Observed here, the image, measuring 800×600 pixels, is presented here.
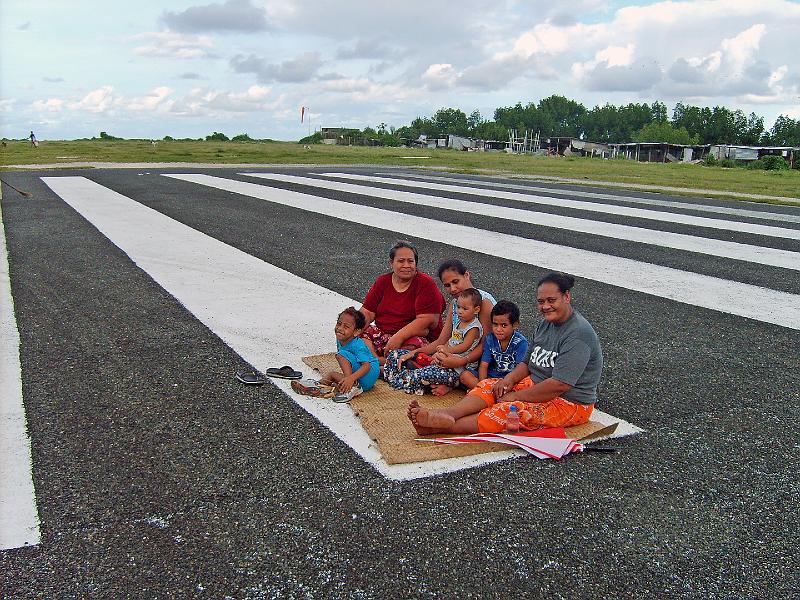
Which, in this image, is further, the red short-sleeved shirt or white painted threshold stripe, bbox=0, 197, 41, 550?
the red short-sleeved shirt

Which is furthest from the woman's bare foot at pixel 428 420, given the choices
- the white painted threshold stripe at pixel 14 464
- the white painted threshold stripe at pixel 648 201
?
the white painted threshold stripe at pixel 648 201

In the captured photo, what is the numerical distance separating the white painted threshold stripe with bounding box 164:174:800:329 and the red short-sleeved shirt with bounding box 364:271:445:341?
123 inches

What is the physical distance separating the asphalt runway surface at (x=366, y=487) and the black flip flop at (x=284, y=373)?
12 cm

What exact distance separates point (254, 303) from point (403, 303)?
202 centimetres

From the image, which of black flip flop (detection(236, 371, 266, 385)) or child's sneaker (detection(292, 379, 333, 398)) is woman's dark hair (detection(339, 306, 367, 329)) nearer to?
child's sneaker (detection(292, 379, 333, 398))

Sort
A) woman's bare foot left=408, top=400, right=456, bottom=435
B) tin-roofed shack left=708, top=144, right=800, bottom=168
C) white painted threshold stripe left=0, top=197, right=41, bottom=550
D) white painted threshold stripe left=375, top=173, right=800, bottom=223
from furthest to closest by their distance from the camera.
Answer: tin-roofed shack left=708, top=144, right=800, bottom=168 → white painted threshold stripe left=375, top=173, right=800, bottom=223 → woman's bare foot left=408, top=400, right=456, bottom=435 → white painted threshold stripe left=0, top=197, right=41, bottom=550

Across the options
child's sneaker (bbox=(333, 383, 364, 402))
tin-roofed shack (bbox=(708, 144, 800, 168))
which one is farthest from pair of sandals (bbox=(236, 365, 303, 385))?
tin-roofed shack (bbox=(708, 144, 800, 168))

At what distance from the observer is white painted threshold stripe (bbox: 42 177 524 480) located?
3.96 meters

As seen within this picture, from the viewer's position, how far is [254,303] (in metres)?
6.63

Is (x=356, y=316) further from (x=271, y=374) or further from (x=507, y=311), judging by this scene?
(x=507, y=311)

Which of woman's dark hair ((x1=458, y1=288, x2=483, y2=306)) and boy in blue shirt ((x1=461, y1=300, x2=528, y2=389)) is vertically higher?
woman's dark hair ((x1=458, y1=288, x2=483, y2=306))

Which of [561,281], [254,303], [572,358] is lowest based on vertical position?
[254,303]

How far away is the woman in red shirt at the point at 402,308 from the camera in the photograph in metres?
5.00

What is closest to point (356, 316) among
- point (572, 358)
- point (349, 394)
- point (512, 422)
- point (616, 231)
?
point (349, 394)
